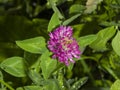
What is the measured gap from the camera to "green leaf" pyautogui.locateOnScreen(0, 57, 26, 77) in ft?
3.00

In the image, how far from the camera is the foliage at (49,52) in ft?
2.81

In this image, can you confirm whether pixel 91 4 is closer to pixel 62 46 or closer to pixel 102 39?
pixel 102 39

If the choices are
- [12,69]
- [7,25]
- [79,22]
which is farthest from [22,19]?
[12,69]

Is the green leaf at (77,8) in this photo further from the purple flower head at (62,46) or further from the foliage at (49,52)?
the purple flower head at (62,46)

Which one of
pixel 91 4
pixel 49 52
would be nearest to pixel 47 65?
pixel 49 52

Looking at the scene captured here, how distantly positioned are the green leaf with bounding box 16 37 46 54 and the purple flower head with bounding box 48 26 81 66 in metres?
0.02

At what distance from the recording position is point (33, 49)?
0.84 meters

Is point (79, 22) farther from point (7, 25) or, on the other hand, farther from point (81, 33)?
point (7, 25)

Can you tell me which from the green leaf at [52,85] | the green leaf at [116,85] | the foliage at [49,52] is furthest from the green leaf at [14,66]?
the green leaf at [116,85]

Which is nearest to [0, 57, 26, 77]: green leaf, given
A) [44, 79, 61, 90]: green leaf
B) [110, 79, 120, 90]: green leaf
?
[44, 79, 61, 90]: green leaf

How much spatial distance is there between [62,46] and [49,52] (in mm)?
32

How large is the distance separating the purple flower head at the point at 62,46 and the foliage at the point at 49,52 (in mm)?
16

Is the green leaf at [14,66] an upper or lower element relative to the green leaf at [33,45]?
lower

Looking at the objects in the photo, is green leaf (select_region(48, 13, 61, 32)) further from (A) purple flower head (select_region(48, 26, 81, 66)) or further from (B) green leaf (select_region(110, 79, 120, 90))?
(B) green leaf (select_region(110, 79, 120, 90))
